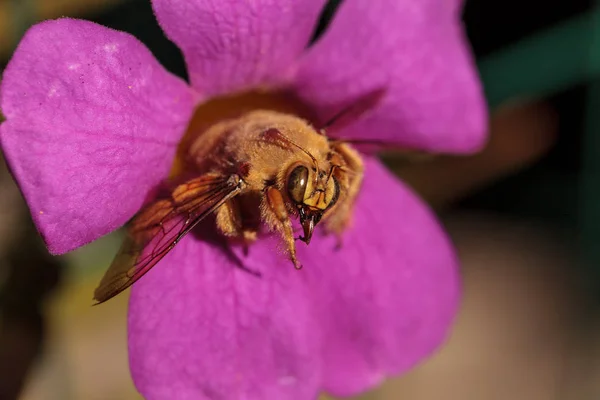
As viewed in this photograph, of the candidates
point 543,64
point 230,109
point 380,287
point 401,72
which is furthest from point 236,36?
point 543,64

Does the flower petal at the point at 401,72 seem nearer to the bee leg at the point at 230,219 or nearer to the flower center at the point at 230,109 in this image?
the flower center at the point at 230,109

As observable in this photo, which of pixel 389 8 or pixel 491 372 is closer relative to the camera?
pixel 389 8

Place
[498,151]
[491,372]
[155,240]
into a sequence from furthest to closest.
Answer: [491,372] → [498,151] → [155,240]

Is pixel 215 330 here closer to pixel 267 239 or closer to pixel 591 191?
pixel 267 239

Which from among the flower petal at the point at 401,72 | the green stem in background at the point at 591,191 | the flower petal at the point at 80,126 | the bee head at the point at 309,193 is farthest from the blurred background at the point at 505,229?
the bee head at the point at 309,193

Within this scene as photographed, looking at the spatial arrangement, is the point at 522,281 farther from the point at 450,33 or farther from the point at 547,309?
the point at 450,33

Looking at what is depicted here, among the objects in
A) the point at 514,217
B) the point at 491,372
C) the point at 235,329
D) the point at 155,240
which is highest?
the point at 155,240

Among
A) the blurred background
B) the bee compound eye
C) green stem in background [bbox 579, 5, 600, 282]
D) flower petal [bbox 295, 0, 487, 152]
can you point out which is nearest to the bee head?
the bee compound eye

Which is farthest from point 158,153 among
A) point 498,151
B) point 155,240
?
point 498,151
